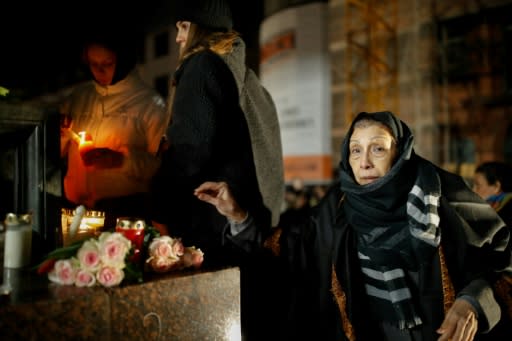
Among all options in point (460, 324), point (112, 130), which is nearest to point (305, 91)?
point (112, 130)

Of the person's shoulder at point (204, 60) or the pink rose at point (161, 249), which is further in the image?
the person's shoulder at point (204, 60)

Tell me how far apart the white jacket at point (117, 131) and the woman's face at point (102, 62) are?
0.06 metres

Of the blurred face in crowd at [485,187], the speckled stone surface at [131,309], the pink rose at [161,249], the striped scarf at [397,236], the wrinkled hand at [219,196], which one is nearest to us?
the speckled stone surface at [131,309]

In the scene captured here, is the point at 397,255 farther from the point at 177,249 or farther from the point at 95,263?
the point at 95,263

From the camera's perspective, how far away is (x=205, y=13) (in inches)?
101

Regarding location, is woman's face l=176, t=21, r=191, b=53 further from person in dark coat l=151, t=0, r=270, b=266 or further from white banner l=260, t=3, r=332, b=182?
white banner l=260, t=3, r=332, b=182

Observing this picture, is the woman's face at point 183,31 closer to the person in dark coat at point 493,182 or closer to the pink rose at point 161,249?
the pink rose at point 161,249

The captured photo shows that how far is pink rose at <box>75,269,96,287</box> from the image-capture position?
63.3 inches

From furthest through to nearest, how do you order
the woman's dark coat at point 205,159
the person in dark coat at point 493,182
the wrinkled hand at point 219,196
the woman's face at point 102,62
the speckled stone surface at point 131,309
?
the person in dark coat at point 493,182, the woman's face at point 102,62, the woman's dark coat at point 205,159, the wrinkled hand at point 219,196, the speckled stone surface at point 131,309

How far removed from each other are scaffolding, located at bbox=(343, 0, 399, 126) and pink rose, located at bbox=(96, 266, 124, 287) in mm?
12933

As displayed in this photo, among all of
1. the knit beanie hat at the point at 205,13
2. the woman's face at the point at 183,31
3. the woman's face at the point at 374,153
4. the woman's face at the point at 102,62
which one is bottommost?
the woman's face at the point at 374,153

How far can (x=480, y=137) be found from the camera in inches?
475

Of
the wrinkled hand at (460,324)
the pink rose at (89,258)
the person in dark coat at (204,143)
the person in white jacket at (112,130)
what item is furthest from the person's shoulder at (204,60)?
the wrinkled hand at (460,324)

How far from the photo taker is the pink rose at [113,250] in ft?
5.26
